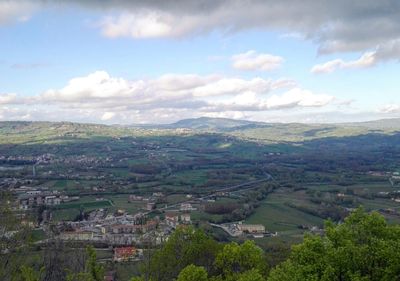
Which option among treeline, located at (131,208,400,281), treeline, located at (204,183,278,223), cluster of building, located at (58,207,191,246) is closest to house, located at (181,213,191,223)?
cluster of building, located at (58,207,191,246)

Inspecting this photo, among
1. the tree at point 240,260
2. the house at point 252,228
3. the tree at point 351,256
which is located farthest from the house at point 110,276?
the house at point 252,228

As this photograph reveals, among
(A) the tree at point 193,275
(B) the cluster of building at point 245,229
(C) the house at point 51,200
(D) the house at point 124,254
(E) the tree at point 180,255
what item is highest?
(A) the tree at point 193,275

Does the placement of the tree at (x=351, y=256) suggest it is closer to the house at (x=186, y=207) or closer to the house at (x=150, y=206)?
the house at (x=186, y=207)

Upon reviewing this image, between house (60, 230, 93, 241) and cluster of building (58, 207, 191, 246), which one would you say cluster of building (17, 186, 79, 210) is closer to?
cluster of building (58, 207, 191, 246)

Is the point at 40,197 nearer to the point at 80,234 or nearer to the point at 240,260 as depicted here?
the point at 80,234

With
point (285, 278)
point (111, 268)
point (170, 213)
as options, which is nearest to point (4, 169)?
point (170, 213)

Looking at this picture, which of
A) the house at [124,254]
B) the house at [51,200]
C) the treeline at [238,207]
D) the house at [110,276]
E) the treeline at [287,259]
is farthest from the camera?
the house at [51,200]

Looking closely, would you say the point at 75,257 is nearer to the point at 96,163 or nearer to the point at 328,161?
the point at 96,163

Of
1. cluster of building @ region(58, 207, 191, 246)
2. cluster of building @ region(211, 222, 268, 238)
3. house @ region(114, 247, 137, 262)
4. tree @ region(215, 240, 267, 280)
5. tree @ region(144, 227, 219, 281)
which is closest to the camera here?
tree @ region(215, 240, 267, 280)

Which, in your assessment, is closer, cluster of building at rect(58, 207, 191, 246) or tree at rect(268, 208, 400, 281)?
tree at rect(268, 208, 400, 281)

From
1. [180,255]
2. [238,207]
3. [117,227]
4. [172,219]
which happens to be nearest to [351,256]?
[180,255]
